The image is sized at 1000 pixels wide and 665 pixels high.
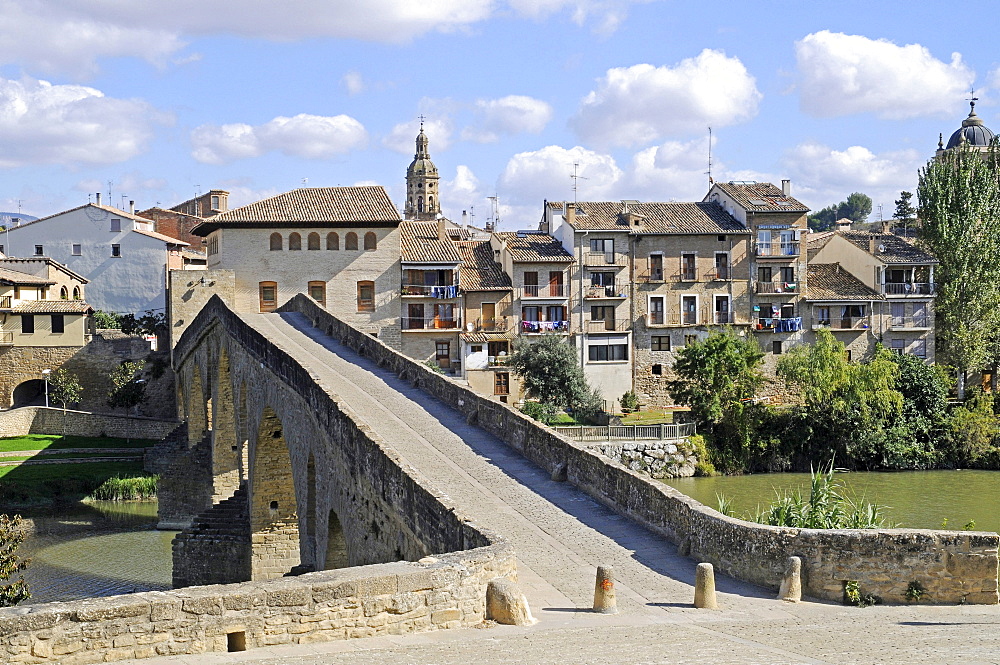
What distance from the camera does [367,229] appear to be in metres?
48.9

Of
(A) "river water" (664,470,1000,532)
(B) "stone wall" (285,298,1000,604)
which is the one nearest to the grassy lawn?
(A) "river water" (664,470,1000,532)

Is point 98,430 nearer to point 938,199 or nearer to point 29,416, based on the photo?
point 29,416

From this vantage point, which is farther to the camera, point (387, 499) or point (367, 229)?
point (367, 229)

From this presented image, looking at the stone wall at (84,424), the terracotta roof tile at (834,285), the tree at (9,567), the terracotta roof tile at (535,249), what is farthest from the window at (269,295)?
the terracotta roof tile at (834,285)

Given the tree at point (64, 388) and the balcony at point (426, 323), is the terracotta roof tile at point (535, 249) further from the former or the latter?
the tree at point (64, 388)

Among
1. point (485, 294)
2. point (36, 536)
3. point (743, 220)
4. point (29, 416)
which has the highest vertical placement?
point (743, 220)

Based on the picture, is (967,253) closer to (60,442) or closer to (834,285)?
(834,285)

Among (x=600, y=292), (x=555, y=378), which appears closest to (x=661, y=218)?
(x=600, y=292)

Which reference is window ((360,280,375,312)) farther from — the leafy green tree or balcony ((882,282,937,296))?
the leafy green tree

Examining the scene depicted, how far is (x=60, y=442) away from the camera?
49.6 meters

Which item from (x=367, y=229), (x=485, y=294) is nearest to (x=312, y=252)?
(x=367, y=229)

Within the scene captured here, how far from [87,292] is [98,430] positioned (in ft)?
62.0

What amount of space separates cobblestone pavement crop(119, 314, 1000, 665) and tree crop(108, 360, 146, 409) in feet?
138

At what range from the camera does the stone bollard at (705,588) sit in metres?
10.9
